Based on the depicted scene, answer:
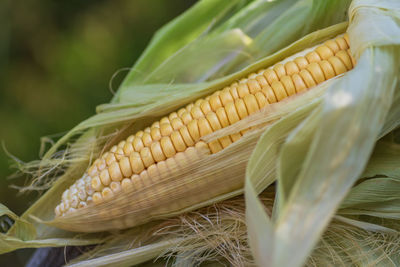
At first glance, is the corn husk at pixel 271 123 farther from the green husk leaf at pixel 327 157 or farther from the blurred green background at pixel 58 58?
the blurred green background at pixel 58 58

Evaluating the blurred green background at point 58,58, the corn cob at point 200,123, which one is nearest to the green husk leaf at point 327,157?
the corn cob at point 200,123

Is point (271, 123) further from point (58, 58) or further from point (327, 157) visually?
point (58, 58)

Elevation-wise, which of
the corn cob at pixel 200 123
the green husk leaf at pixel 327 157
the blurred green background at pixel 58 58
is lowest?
the green husk leaf at pixel 327 157

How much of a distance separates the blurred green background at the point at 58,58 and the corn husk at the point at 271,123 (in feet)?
1.52

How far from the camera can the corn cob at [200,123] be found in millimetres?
751

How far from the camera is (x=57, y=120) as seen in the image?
1.45 m

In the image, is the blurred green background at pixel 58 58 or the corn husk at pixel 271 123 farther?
the blurred green background at pixel 58 58

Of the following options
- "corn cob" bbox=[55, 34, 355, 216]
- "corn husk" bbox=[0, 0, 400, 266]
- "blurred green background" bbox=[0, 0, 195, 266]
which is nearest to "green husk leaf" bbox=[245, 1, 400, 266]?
"corn husk" bbox=[0, 0, 400, 266]

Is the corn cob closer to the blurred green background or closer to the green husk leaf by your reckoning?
the green husk leaf

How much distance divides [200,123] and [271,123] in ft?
0.44

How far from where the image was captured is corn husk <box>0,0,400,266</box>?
0.53m

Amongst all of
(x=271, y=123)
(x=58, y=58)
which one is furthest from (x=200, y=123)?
(x=58, y=58)

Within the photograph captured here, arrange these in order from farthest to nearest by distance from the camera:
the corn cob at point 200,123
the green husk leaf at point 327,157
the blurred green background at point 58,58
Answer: the blurred green background at point 58,58 < the corn cob at point 200,123 < the green husk leaf at point 327,157

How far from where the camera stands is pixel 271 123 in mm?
717
